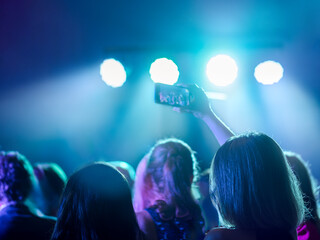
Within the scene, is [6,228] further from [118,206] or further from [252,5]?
[252,5]

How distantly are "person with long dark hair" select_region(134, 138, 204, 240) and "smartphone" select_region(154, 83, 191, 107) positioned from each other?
1.29 ft

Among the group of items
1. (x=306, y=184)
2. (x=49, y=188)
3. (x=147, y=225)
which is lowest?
(x=49, y=188)

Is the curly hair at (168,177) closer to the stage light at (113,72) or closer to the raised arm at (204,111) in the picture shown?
the raised arm at (204,111)

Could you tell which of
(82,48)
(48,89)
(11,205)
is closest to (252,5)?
(82,48)

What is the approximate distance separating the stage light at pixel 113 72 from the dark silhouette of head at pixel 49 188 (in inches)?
70.8

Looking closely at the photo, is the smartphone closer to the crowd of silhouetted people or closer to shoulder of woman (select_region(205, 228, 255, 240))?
the crowd of silhouetted people

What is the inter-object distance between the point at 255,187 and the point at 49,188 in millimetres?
2465

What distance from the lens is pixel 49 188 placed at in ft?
10.3

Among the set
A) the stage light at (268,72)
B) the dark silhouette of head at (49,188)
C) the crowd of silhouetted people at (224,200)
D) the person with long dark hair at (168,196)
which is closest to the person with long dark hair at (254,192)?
the crowd of silhouetted people at (224,200)

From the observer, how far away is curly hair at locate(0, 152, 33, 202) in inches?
84.4

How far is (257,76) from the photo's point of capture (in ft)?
14.5

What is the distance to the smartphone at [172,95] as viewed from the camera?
1709 mm

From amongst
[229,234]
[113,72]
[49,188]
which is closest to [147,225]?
[229,234]

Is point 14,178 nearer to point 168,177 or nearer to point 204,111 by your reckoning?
point 168,177
